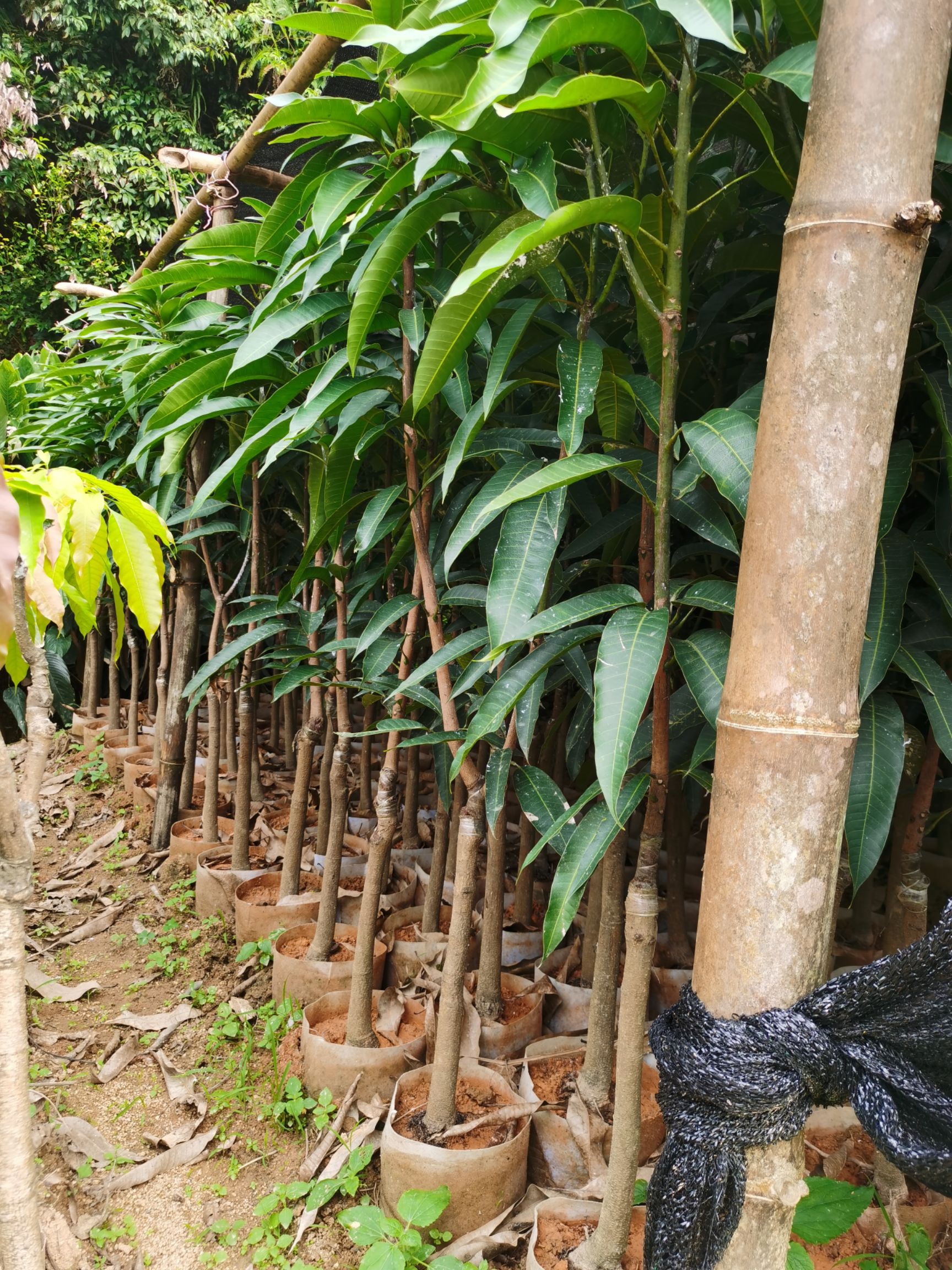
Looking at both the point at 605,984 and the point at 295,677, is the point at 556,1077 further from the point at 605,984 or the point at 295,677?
the point at 295,677

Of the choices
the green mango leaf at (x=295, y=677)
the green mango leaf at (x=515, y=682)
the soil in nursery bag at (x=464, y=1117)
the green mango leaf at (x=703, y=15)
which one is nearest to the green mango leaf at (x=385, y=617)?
the green mango leaf at (x=295, y=677)

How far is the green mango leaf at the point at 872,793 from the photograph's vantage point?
0.82 metres

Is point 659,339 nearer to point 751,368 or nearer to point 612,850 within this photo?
point 751,368

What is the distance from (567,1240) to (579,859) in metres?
0.63

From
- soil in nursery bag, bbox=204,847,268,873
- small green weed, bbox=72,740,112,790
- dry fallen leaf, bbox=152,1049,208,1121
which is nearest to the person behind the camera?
dry fallen leaf, bbox=152,1049,208,1121

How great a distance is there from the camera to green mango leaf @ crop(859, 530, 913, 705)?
2.65 feet

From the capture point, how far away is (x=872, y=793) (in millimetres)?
831

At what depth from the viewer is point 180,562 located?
2.62 meters

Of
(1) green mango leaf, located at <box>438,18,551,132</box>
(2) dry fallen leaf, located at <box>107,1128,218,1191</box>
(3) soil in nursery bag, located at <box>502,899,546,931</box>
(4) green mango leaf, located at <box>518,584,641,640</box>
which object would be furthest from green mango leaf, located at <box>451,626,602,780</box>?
(2) dry fallen leaf, located at <box>107,1128,218,1191</box>

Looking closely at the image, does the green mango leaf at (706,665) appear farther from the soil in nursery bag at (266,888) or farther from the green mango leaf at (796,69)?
the soil in nursery bag at (266,888)

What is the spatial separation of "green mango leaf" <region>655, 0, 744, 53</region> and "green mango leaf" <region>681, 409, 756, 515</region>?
275 mm

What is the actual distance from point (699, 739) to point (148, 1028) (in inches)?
65.3

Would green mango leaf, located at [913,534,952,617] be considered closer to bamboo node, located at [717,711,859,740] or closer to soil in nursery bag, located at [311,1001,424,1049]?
bamboo node, located at [717,711,859,740]

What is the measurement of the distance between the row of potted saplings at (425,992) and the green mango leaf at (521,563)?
1.54 feet
